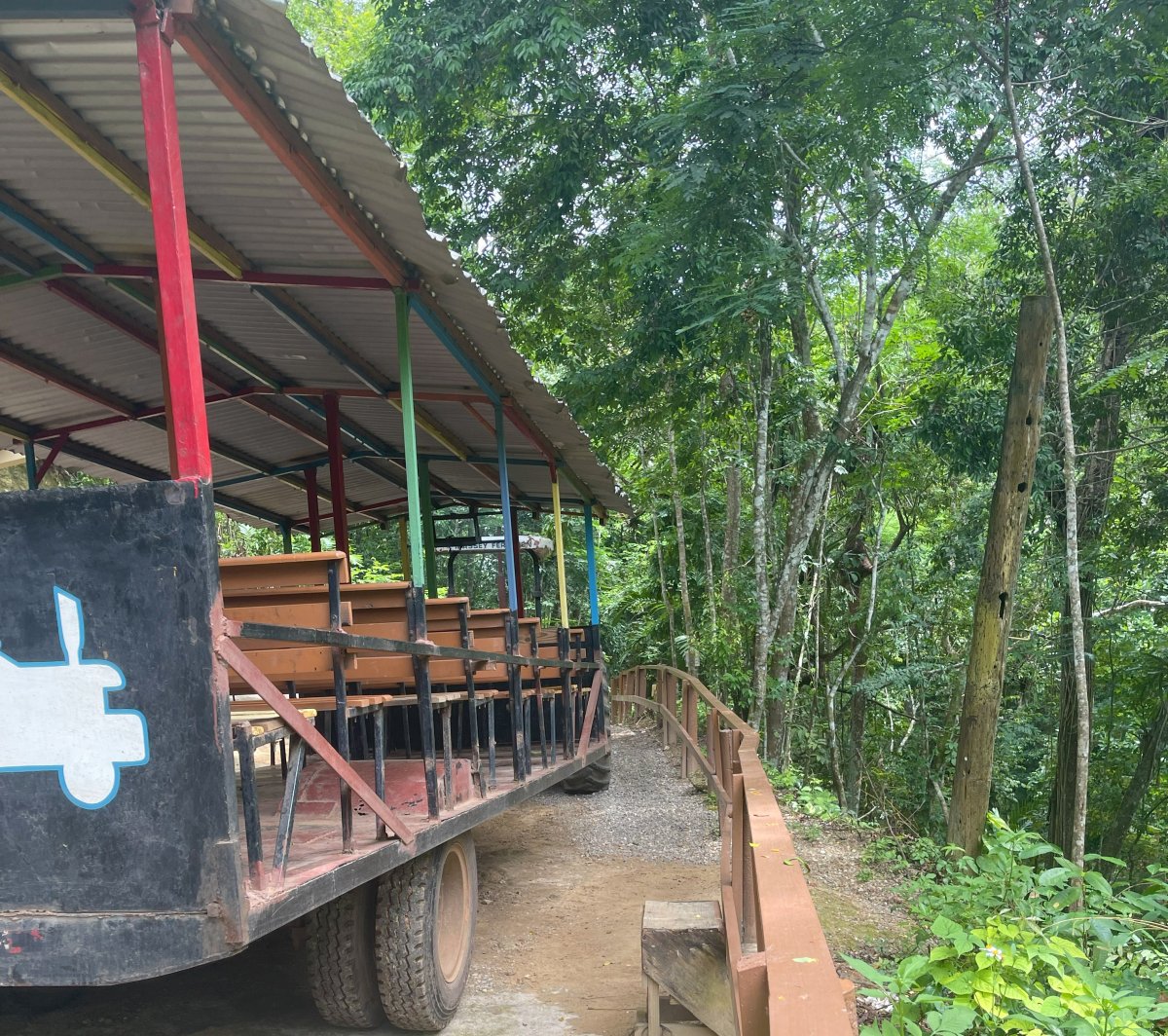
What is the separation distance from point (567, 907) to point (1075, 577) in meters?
4.14

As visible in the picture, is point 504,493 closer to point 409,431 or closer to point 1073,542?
point 409,431

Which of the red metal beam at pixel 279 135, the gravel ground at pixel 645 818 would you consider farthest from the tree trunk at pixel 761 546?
the red metal beam at pixel 279 135

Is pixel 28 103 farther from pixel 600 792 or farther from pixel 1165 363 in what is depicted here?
pixel 1165 363

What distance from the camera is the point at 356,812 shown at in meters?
4.74

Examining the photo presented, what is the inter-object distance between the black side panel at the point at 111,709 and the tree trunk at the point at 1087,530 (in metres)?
9.50

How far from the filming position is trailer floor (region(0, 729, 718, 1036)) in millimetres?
4555

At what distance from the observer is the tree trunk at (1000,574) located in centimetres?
660

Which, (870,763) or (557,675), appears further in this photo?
(870,763)

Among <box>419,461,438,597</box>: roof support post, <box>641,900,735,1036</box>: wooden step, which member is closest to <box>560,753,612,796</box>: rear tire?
<box>419,461,438,597</box>: roof support post

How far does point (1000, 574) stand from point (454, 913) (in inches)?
166

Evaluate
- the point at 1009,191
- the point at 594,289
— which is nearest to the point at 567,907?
the point at 1009,191

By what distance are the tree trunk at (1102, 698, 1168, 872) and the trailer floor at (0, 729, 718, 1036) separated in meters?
5.70

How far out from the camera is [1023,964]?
288cm

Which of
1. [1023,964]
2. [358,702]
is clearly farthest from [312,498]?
[1023,964]
